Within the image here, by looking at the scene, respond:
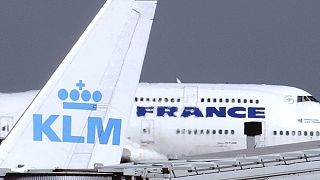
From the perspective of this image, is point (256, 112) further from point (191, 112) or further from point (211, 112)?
point (191, 112)

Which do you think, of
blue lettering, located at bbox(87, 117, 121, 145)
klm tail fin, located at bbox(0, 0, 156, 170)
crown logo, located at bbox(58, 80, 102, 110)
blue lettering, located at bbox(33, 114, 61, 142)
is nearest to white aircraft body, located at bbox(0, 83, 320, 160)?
klm tail fin, located at bbox(0, 0, 156, 170)

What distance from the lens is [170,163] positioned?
38.4m

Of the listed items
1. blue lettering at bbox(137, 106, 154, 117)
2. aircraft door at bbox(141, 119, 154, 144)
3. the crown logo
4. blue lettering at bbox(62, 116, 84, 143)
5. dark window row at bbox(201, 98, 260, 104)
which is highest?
dark window row at bbox(201, 98, 260, 104)

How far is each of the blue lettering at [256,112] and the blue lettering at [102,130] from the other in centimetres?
Result: 4956

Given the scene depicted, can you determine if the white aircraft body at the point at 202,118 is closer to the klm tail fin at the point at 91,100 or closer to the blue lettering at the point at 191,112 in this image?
the blue lettering at the point at 191,112

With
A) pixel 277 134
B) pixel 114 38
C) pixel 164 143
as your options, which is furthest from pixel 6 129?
pixel 114 38

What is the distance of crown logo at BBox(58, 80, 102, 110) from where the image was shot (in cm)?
4106

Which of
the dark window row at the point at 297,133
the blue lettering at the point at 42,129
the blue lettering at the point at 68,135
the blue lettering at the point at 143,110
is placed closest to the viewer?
the blue lettering at the point at 42,129

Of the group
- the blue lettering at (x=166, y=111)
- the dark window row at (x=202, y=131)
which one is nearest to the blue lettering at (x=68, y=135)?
the blue lettering at (x=166, y=111)

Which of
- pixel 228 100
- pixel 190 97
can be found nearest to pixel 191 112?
pixel 190 97

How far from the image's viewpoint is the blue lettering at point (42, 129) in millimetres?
40438

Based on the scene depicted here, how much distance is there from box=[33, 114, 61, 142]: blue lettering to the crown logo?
0.71 meters

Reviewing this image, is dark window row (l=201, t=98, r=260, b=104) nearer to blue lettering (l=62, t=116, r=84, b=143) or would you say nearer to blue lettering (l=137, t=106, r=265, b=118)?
blue lettering (l=137, t=106, r=265, b=118)

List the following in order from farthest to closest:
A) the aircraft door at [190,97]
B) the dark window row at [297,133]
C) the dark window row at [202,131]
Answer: the dark window row at [297,133]
the dark window row at [202,131]
the aircraft door at [190,97]
